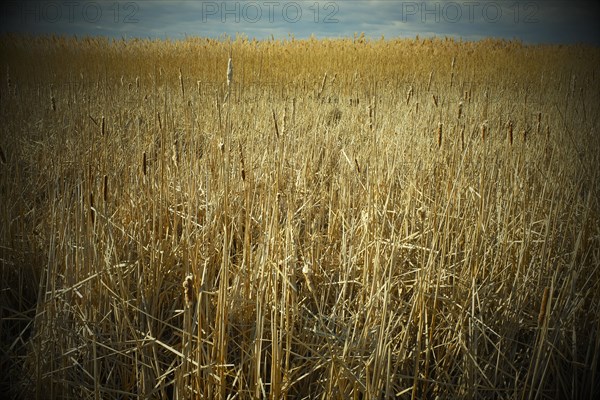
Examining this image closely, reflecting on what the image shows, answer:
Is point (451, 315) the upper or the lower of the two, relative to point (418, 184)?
lower

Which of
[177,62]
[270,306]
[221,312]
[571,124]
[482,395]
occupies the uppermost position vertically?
[177,62]

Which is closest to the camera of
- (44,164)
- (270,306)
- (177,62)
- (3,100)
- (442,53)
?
(270,306)

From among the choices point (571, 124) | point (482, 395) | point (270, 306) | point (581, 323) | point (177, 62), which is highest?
point (177, 62)

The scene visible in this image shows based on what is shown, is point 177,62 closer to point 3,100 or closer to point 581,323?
point 3,100

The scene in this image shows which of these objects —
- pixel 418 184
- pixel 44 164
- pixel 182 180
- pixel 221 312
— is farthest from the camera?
pixel 44 164

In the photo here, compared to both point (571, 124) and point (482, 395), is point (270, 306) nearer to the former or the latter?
point (482, 395)

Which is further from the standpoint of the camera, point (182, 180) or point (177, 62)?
point (177, 62)

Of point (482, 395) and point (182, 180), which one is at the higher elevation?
point (182, 180)

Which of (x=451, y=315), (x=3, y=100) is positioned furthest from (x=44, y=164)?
(x=451, y=315)

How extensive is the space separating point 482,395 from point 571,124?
3157 millimetres

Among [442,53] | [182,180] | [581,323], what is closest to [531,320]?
[581,323]

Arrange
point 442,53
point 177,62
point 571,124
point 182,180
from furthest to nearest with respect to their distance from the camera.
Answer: point 442,53 < point 177,62 < point 571,124 < point 182,180

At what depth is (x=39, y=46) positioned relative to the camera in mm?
10258

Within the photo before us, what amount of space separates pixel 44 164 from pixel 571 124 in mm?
4128
